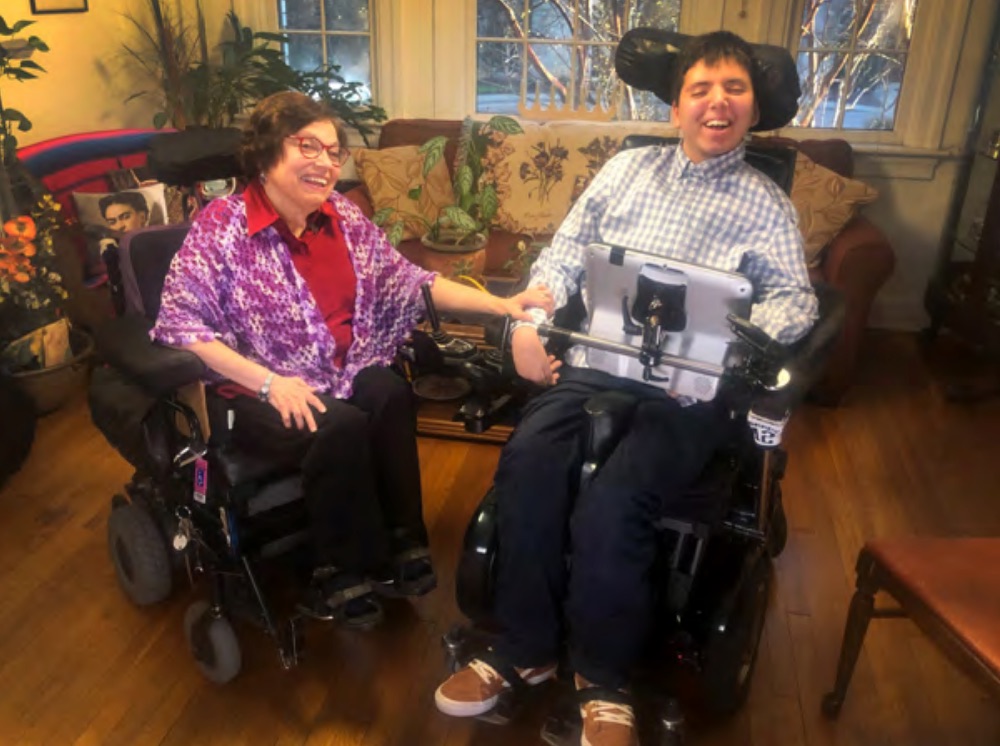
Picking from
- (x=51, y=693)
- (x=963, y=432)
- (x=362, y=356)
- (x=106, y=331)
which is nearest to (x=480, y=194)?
(x=362, y=356)

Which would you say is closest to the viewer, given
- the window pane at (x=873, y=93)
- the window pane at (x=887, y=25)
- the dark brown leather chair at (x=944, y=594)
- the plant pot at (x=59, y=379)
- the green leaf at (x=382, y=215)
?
the dark brown leather chair at (x=944, y=594)

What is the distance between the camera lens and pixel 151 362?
171 centimetres

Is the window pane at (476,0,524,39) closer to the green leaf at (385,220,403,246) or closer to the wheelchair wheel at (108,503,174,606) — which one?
the green leaf at (385,220,403,246)

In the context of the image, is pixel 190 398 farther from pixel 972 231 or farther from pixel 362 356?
pixel 972 231

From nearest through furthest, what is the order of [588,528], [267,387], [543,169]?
[588,528] < [267,387] < [543,169]

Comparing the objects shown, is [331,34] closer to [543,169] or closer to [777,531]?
[543,169]

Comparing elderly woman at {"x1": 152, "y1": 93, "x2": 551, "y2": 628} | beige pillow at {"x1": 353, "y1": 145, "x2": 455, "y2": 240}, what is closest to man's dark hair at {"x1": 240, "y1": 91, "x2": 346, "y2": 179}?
elderly woman at {"x1": 152, "y1": 93, "x2": 551, "y2": 628}

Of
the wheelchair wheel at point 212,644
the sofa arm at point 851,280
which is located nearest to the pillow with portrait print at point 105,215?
the wheelchair wheel at point 212,644

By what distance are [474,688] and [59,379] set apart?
6.04ft

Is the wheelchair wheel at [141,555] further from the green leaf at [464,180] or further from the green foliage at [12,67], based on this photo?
the green leaf at [464,180]

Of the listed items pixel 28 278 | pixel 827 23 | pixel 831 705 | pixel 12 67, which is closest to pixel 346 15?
pixel 12 67

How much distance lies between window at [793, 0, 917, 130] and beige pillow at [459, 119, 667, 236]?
85cm

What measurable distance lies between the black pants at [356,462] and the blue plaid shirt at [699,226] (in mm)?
378

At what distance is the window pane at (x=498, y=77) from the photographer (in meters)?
3.74
